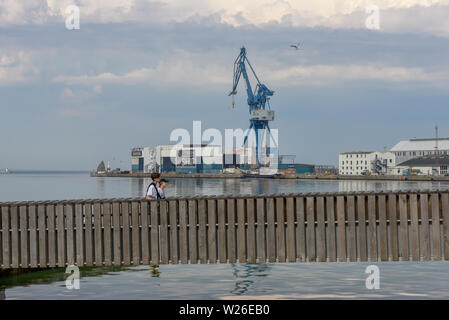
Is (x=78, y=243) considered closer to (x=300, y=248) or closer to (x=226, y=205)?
(x=226, y=205)

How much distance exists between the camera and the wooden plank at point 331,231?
56.0 ft

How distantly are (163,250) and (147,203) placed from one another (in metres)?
1.44

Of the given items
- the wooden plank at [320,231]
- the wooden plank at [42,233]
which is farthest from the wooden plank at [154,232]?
the wooden plank at [320,231]

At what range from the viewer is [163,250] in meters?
17.2

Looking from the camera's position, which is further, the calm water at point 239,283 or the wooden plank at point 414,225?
the calm water at point 239,283

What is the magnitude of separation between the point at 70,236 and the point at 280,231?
611 centimetres

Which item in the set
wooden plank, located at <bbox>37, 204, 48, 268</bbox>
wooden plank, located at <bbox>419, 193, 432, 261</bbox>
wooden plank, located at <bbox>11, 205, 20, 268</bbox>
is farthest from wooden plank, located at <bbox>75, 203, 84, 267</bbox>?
wooden plank, located at <bbox>419, 193, 432, 261</bbox>

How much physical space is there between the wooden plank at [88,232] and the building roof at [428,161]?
17885 cm

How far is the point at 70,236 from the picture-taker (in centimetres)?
1727

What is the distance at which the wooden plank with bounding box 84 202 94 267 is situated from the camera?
56.7 feet

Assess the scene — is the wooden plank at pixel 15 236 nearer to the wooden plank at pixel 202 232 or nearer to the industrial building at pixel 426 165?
the wooden plank at pixel 202 232

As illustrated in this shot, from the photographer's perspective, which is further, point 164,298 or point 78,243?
point 164,298

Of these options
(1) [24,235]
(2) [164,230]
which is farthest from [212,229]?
(1) [24,235]
